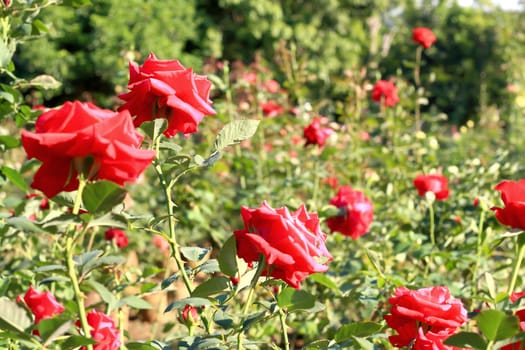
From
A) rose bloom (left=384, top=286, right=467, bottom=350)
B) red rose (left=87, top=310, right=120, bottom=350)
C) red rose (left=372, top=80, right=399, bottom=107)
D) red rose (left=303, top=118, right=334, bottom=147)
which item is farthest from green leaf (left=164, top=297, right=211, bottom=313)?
red rose (left=372, top=80, right=399, bottom=107)

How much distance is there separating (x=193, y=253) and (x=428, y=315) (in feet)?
1.01

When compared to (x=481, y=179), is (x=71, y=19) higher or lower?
lower

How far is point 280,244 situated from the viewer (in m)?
0.76

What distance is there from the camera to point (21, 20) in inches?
57.6

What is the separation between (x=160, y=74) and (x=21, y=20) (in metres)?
0.75

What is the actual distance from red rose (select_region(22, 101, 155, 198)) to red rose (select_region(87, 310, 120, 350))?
0.87ft

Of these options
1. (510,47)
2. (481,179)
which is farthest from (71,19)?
→ (481,179)

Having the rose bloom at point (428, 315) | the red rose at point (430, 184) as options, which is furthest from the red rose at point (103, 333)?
the red rose at point (430, 184)

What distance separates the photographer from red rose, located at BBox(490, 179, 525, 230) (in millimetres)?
946

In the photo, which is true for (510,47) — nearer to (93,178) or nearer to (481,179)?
(481,179)

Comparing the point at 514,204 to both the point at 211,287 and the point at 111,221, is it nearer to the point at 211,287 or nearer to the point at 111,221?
the point at 211,287

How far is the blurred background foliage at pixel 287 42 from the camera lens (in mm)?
10359

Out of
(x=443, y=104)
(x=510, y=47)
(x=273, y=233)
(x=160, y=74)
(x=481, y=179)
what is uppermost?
(x=160, y=74)

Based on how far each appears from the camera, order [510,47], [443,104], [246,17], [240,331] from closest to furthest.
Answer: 1. [240,331]
2. [510,47]
3. [246,17]
4. [443,104]
